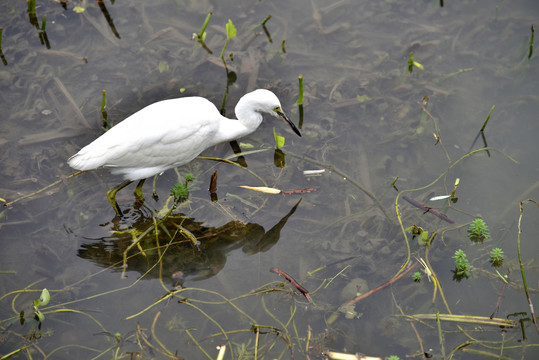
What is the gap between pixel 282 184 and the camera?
488cm

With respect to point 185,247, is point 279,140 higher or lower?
higher

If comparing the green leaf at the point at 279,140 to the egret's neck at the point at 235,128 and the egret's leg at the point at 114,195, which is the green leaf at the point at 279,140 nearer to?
the egret's neck at the point at 235,128

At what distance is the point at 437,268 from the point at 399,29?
3164 mm

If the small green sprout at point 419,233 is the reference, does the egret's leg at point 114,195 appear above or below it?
above

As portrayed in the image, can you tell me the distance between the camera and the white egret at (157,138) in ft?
13.9

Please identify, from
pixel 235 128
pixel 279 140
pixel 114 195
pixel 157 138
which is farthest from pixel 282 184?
pixel 114 195

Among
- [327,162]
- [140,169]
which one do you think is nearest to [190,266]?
[140,169]

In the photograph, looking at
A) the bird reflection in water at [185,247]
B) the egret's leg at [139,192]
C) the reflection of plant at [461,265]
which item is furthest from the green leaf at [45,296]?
the reflection of plant at [461,265]

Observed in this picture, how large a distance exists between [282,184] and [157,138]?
1.27 meters

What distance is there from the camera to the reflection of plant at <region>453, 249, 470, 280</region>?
4191 mm

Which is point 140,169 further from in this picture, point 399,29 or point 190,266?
point 399,29

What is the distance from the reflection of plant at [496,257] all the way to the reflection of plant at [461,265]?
0.72 ft

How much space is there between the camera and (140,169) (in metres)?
4.46

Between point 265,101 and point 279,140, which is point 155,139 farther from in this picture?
point 279,140
